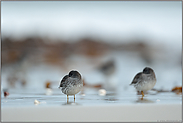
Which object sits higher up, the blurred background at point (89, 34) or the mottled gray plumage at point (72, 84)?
the blurred background at point (89, 34)

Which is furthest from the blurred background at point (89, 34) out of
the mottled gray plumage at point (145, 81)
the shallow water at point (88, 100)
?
the shallow water at point (88, 100)

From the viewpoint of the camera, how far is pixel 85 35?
13.5m

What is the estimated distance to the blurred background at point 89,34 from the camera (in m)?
10.1

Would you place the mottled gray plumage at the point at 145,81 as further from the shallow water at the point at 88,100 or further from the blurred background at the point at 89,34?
the blurred background at the point at 89,34

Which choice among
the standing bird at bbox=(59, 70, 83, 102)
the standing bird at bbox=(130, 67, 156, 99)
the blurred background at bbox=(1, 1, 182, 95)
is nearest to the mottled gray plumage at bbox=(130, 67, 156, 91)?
the standing bird at bbox=(130, 67, 156, 99)

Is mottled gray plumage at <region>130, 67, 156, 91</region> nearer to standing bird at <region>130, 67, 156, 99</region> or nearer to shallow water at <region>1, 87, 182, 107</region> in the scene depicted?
standing bird at <region>130, 67, 156, 99</region>

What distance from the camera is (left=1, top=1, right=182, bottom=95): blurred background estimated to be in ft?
33.3

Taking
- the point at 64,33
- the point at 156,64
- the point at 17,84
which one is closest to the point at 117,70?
the point at 156,64

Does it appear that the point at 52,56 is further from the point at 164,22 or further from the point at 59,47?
the point at 164,22

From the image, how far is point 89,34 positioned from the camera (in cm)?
1351

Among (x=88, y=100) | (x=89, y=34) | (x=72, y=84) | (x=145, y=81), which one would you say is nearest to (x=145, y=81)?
(x=145, y=81)

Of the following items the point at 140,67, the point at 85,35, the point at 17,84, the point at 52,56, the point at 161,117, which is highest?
the point at 85,35

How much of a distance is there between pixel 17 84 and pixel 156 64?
17.0 feet

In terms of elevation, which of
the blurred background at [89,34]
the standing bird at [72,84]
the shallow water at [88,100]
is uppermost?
the blurred background at [89,34]
